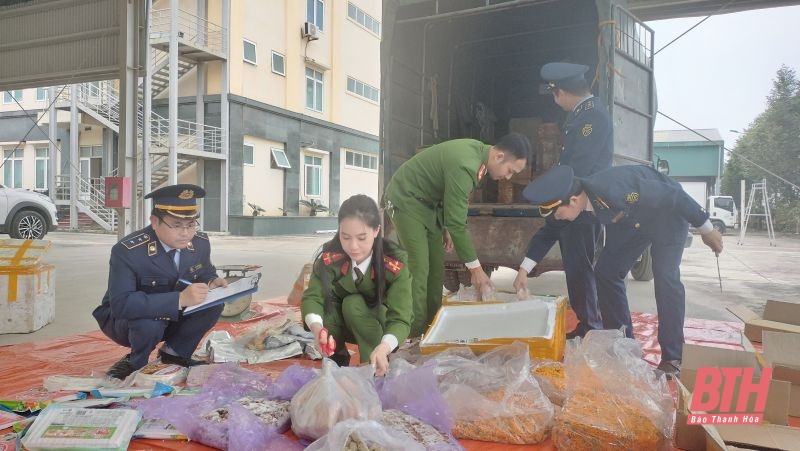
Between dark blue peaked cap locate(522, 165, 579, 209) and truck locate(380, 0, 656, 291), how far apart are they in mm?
1384

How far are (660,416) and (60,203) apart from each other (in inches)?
680

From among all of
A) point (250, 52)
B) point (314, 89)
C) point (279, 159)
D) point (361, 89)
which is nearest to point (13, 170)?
point (279, 159)

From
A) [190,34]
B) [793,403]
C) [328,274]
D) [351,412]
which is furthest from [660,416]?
[190,34]

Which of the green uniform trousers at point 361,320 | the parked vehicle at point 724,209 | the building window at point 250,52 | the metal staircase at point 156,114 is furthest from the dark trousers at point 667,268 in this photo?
the parked vehicle at point 724,209

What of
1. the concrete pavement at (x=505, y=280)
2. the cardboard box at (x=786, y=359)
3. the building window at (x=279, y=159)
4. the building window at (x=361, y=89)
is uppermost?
the building window at (x=361, y=89)

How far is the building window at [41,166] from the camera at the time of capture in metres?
17.0

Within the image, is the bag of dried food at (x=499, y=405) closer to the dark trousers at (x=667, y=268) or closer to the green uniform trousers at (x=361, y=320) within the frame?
the green uniform trousers at (x=361, y=320)

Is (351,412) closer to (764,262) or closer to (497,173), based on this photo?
(497,173)

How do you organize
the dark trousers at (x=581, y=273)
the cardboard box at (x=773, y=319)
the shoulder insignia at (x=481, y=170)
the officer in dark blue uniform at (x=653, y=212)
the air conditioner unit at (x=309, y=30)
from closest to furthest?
the officer in dark blue uniform at (x=653, y=212) < the cardboard box at (x=773, y=319) < the shoulder insignia at (x=481, y=170) < the dark trousers at (x=581, y=273) < the air conditioner unit at (x=309, y=30)

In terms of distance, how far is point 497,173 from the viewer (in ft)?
9.70

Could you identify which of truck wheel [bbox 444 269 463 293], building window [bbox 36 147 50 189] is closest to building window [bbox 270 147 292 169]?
building window [bbox 36 147 50 189]

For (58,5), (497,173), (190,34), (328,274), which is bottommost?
(328,274)

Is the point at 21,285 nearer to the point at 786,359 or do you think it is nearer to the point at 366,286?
the point at 366,286

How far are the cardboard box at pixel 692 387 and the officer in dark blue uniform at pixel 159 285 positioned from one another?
2.02 meters
